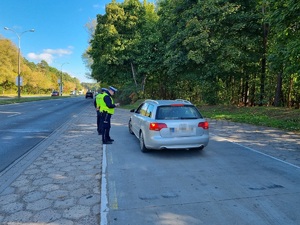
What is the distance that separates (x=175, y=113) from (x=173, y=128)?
1.68ft

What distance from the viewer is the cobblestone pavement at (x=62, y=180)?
3511 millimetres

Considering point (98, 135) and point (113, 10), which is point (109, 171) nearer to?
point (98, 135)

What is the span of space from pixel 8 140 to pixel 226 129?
28.5 feet

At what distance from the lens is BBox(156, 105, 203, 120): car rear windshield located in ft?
21.6

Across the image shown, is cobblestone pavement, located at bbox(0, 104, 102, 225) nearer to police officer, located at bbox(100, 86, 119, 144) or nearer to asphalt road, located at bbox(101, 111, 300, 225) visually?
asphalt road, located at bbox(101, 111, 300, 225)

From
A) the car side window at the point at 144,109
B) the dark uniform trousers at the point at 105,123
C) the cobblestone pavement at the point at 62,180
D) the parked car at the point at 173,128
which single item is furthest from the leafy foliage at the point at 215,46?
the dark uniform trousers at the point at 105,123

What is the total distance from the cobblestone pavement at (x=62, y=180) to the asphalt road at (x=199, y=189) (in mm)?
318

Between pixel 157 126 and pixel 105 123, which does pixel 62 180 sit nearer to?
pixel 157 126

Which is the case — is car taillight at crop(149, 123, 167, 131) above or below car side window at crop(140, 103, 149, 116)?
below

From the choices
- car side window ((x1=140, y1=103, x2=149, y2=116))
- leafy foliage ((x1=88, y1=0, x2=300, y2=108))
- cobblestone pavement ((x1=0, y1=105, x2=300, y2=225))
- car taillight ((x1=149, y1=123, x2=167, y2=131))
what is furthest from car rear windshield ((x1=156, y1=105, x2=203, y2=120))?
leafy foliage ((x1=88, y1=0, x2=300, y2=108))

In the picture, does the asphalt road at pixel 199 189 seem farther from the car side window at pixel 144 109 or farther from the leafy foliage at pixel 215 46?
the leafy foliage at pixel 215 46

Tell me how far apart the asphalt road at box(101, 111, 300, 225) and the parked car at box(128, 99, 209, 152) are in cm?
37

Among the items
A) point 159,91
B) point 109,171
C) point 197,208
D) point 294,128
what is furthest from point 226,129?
point 159,91

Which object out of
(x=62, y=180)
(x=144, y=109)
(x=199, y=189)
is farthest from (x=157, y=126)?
(x=62, y=180)
